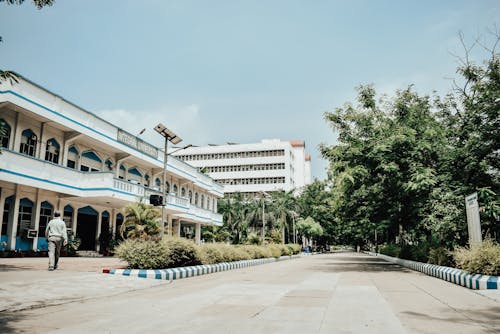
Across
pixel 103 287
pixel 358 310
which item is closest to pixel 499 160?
pixel 358 310

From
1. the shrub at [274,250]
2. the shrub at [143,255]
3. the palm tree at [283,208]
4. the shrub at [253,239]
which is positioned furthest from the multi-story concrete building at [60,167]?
the palm tree at [283,208]

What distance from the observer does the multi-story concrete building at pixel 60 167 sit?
751 inches

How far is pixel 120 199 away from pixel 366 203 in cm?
1422

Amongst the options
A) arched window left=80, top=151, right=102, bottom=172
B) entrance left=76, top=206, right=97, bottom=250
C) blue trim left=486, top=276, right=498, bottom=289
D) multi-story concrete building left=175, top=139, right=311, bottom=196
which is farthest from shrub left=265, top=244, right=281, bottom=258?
multi-story concrete building left=175, top=139, right=311, bottom=196

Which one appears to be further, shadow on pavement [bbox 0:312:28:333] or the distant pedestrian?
the distant pedestrian

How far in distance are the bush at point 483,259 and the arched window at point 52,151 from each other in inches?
801

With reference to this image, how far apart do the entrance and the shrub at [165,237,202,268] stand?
11559 mm

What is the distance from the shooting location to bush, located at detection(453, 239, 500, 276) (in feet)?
37.5

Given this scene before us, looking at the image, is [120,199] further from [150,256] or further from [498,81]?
[498,81]

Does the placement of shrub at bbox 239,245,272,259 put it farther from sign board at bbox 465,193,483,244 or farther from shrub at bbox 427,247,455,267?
sign board at bbox 465,193,483,244

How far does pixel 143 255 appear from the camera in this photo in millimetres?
13828

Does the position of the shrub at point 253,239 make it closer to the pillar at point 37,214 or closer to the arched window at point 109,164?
the arched window at point 109,164

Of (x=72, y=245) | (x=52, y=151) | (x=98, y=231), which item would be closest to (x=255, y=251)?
(x=98, y=231)

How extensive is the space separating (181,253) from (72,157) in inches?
484
